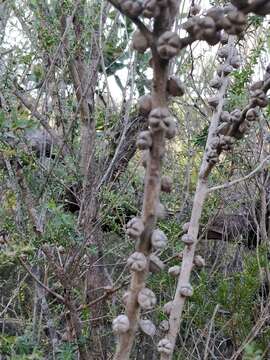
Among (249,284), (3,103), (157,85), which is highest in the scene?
(3,103)

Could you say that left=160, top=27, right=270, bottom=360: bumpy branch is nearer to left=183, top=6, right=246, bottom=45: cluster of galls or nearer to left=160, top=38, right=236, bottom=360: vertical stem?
left=160, top=38, right=236, bottom=360: vertical stem

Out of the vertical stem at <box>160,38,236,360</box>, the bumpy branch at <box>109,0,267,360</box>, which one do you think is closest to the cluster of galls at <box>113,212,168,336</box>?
the bumpy branch at <box>109,0,267,360</box>

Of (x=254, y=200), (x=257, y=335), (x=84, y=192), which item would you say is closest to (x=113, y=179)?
(x=84, y=192)

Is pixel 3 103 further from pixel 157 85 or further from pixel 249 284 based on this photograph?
pixel 157 85

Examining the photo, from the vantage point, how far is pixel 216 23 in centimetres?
60

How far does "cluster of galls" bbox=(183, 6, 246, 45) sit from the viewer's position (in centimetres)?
60

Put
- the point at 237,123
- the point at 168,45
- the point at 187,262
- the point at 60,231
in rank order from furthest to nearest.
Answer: the point at 60,231, the point at 187,262, the point at 237,123, the point at 168,45

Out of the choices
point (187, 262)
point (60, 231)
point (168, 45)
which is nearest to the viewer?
point (168, 45)

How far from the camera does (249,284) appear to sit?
192cm

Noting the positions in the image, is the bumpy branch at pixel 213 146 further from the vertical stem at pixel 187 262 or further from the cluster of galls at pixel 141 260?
the cluster of galls at pixel 141 260

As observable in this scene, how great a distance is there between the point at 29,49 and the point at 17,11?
0.15 metres

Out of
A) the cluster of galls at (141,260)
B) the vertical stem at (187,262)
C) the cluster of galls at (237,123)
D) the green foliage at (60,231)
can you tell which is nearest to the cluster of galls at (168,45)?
the cluster of galls at (141,260)

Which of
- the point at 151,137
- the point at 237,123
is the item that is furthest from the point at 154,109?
the point at 237,123

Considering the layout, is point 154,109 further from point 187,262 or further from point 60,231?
point 60,231
